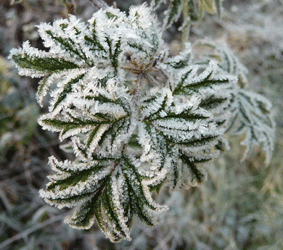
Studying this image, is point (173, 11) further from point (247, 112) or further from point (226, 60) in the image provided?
point (247, 112)

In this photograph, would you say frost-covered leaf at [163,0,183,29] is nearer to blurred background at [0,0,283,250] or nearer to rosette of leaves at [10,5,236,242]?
rosette of leaves at [10,5,236,242]

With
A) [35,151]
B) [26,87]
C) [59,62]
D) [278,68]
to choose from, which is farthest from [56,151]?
[278,68]

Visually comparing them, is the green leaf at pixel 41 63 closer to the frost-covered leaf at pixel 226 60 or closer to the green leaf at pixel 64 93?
the green leaf at pixel 64 93

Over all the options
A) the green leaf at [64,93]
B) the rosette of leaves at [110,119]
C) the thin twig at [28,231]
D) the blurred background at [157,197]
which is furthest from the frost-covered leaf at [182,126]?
the thin twig at [28,231]


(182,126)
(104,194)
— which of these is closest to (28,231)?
(104,194)

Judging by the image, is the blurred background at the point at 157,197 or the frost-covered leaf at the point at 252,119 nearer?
the frost-covered leaf at the point at 252,119
